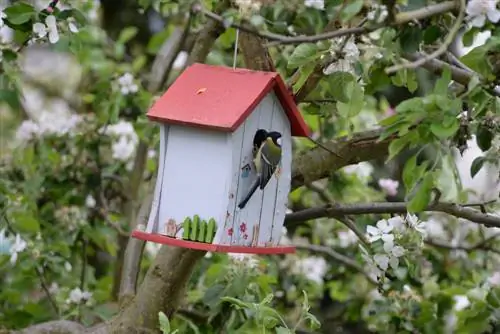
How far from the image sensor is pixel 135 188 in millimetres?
2422

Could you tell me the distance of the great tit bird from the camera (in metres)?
1.44

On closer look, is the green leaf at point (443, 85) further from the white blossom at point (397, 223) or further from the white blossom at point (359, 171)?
the white blossom at point (359, 171)

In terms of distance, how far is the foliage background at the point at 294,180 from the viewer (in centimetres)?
127

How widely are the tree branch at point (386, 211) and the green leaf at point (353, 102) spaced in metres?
0.18

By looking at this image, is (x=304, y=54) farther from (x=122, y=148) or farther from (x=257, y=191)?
(x=122, y=148)

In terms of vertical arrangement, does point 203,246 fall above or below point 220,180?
below

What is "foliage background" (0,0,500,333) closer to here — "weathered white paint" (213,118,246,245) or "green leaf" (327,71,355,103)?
"green leaf" (327,71,355,103)

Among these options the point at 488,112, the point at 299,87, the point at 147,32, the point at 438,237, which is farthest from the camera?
the point at 147,32

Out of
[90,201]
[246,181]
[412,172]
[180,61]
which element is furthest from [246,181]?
[180,61]

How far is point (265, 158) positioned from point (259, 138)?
5cm

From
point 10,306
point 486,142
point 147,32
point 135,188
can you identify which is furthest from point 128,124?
point 147,32

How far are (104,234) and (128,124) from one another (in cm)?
30

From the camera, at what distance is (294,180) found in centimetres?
174

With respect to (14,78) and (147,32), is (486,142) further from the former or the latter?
(147,32)
